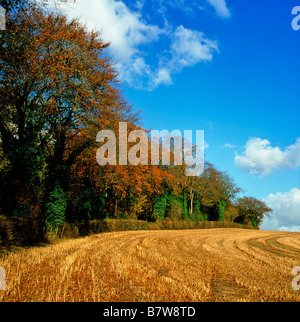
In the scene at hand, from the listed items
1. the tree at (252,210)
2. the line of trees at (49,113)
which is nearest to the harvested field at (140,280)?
the line of trees at (49,113)

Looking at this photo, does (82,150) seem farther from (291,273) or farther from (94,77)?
(291,273)

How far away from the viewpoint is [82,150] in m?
17.9

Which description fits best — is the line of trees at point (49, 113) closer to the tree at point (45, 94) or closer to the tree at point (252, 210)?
the tree at point (45, 94)

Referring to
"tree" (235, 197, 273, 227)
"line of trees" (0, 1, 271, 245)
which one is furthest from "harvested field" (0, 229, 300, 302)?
"tree" (235, 197, 273, 227)

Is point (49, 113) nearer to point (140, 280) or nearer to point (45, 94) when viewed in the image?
point (45, 94)

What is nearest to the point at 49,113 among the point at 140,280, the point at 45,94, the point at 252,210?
the point at 45,94

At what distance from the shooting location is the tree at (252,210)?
60.2 metres

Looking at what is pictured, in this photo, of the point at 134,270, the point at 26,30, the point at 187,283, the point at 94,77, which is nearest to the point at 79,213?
the point at 94,77

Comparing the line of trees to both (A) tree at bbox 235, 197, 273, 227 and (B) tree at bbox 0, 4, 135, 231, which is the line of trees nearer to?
(B) tree at bbox 0, 4, 135, 231

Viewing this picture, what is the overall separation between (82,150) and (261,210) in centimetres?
5453

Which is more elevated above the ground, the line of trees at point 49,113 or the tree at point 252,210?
the line of trees at point 49,113

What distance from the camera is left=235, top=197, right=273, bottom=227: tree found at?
197 ft
